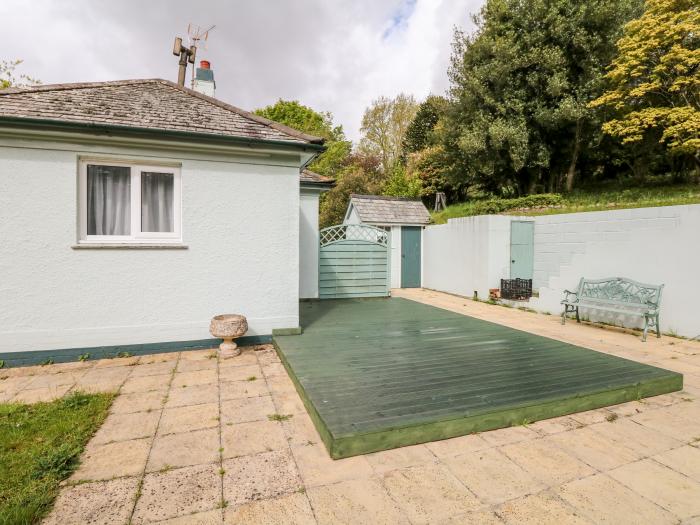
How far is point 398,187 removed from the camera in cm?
2242

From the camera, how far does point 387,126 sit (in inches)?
1159

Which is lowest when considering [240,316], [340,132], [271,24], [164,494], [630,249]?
[164,494]

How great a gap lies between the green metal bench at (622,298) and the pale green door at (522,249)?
2.34 metres

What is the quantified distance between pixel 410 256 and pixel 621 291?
7707 millimetres

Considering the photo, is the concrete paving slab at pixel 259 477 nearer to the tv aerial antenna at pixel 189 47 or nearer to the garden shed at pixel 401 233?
the tv aerial antenna at pixel 189 47

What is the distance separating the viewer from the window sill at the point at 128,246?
4879 mm

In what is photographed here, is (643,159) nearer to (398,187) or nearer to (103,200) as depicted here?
(398,187)

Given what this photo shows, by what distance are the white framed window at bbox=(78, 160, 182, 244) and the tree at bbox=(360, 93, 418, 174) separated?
24501 millimetres

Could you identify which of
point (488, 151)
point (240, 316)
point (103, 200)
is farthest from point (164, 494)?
point (488, 151)

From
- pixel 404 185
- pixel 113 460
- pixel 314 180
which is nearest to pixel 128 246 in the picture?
pixel 113 460

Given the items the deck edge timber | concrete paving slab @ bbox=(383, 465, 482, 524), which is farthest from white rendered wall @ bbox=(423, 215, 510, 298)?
concrete paving slab @ bbox=(383, 465, 482, 524)

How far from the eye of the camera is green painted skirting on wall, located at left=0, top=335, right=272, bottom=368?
15.4 ft

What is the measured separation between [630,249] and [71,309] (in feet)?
32.7

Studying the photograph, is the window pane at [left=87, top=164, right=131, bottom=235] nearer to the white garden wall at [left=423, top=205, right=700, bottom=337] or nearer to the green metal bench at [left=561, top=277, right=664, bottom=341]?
the green metal bench at [left=561, top=277, right=664, bottom=341]
